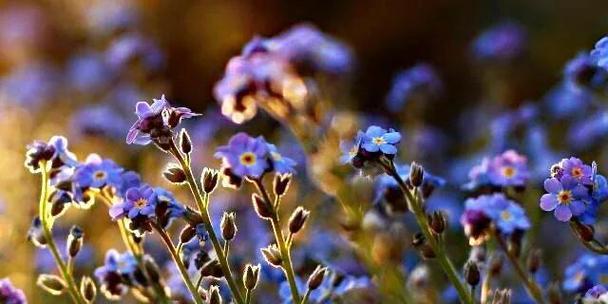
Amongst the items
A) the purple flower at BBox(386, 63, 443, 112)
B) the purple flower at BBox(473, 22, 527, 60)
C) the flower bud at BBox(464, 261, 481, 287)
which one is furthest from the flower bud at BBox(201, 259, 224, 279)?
the purple flower at BBox(473, 22, 527, 60)

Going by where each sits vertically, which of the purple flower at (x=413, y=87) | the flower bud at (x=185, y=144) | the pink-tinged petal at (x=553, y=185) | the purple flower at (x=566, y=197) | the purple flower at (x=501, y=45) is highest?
the purple flower at (x=501, y=45)

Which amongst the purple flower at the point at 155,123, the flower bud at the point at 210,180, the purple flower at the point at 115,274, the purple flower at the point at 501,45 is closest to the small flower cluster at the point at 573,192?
the flower bud at the point at 210,180

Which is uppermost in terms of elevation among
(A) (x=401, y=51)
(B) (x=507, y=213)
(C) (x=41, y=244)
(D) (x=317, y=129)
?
(A) (x=401, y=51)

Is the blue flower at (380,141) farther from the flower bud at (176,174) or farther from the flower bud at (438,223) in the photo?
the flower bud at (176,174)

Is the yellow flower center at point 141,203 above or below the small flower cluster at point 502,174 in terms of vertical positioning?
above

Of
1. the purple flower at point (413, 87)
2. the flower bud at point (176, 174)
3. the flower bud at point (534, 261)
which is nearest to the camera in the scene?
the flower bud at point (176, 174)

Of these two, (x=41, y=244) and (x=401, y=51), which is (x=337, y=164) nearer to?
(x=41, y=244)

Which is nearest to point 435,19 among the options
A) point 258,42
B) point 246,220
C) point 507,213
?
point 246,220
